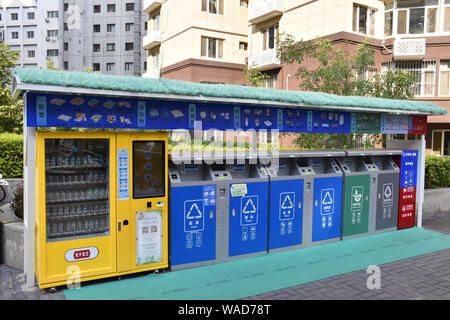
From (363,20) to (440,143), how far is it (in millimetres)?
7973

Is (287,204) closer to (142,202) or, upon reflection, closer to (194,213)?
(194,213)

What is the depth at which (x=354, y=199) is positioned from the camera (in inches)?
310

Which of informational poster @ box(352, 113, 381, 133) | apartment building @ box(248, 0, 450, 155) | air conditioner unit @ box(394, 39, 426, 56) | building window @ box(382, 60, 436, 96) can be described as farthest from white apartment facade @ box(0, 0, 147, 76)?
informational poster @ box(352, 113, 381, 133)

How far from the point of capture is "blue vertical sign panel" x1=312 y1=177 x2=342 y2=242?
7.38 m

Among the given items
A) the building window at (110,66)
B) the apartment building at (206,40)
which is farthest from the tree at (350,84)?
the building window at (110,66)

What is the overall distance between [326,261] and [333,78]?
6338 millimetres

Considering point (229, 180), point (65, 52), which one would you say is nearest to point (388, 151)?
point (229, 180)

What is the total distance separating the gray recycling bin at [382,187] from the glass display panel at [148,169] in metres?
4.31

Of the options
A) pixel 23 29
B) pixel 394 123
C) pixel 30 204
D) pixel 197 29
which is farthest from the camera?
pixel 23 29

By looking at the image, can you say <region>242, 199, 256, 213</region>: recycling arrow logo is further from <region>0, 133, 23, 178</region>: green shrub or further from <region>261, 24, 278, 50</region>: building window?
<region>261, 24, 278, 50</region>: building window

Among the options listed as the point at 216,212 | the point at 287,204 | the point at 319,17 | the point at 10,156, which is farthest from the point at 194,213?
the point at 319,17

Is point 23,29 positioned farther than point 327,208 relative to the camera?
Yes

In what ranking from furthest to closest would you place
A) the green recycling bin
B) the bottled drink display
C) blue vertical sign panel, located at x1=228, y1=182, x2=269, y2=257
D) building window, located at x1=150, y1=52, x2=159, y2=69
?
building window, located at x1=150, y1=52, x2=159, y2=69 → the green recycling bin → blue vertical sign panel, located at x1=228, y1=182, x2=269, y2=257 → the bottled drink display

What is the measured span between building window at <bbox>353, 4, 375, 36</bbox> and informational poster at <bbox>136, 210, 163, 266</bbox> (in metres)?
16.4
